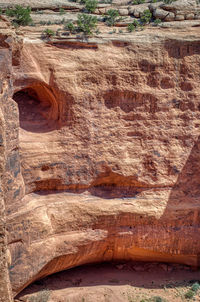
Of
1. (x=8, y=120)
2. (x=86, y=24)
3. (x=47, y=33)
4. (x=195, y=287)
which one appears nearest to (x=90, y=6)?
(x=86, y=24)

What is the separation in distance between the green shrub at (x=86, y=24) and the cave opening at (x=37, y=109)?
185 cm

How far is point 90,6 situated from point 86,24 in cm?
147

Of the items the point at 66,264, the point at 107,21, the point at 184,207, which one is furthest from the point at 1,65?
the point at 184,207

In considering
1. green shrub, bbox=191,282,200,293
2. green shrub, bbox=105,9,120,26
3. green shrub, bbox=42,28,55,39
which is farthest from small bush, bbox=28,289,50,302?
green shrub, bbox=105,9,120,26

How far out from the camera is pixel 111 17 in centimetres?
1030

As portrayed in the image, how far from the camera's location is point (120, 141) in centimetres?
970

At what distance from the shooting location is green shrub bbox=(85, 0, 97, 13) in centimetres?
1061

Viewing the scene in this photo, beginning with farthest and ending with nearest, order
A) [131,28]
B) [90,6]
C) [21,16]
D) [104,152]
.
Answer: [90,6] → [131,28] → [104,152] → [21,16]

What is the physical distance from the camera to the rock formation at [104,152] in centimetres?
884

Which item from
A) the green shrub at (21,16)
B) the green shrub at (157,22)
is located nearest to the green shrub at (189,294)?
the green shrub at (157,22)

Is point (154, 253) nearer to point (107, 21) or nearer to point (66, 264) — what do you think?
point (66, 264)

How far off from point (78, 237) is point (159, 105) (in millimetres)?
4125

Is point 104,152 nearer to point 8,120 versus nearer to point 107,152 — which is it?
point 107,152

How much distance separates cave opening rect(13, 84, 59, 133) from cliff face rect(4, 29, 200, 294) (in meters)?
0.03
